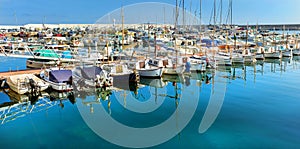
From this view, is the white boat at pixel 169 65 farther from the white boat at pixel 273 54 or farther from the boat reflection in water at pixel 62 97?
the white boat at pixel 273 54

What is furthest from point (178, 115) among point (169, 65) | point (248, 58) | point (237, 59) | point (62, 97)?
point (248, 58)

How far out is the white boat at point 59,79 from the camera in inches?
618

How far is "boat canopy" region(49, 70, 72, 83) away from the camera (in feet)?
52.2

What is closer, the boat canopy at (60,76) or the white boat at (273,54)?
the boat canopy at (60,76)

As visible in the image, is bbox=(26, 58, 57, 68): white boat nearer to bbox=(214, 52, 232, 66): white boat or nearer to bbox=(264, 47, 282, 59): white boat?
bbox=(214, 52, 232, 66): white boat

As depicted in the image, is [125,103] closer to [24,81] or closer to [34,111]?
[34,111]

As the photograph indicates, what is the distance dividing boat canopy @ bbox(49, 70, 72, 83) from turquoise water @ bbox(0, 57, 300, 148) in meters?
0.92

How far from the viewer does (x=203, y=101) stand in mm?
14953

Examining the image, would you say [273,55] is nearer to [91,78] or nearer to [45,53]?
[91,78]

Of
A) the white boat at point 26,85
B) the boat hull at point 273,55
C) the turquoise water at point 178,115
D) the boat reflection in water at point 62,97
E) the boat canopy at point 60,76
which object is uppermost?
the boat hull at point 273,55

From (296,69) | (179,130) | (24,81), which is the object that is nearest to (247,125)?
(179,130)

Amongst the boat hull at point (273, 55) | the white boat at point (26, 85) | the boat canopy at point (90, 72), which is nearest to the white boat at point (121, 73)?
the boat canopy at point (90, 72)

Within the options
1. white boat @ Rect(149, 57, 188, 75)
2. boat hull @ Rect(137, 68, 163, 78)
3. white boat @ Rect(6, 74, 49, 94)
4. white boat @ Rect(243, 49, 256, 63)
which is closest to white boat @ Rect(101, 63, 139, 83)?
boat hull @ Rect(137, 68, 163, 78)

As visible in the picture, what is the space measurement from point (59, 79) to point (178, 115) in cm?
768
